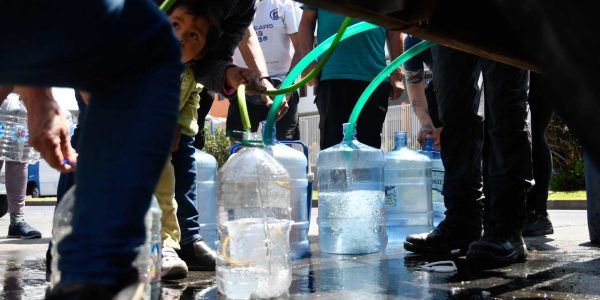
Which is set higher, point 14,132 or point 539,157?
point 14,132

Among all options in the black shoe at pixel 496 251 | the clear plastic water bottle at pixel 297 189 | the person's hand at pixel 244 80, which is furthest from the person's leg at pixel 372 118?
the person's hand at pixel 244 80

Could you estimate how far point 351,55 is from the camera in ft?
14.9

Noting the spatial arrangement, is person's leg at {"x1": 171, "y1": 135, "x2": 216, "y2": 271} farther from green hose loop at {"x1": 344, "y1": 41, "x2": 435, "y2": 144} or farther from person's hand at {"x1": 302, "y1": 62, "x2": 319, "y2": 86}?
person's hand at {"x1": 302, "y1": 62, "x2": 319, "y2": 86}

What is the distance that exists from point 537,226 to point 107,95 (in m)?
4.10

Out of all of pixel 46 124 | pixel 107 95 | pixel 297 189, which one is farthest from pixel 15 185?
pixel 107 95

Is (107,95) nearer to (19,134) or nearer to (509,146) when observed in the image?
(509,146)

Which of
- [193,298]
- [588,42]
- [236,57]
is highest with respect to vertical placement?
[236,57]

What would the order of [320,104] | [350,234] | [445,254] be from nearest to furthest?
[445,254] < [350,234] < [320,104]

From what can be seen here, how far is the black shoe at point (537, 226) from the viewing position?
468 centimetres

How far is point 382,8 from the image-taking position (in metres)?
1.54

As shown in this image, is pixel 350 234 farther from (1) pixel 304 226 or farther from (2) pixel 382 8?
(2) pixel 382 8

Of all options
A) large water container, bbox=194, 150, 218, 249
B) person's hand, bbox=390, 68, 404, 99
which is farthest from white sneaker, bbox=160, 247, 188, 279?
person's hand, bbox=390, 68, 404, 99

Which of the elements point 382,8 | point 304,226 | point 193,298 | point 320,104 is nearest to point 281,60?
point 320,104

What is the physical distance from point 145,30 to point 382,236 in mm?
3103
